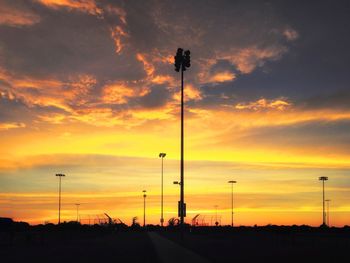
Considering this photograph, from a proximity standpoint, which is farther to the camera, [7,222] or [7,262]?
[7,222]

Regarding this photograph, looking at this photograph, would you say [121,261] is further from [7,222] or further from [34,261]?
[7,222]

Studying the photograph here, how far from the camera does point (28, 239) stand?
188 ft

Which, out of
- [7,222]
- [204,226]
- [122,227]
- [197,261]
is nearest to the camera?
[197,261]

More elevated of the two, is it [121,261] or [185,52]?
[185,52]

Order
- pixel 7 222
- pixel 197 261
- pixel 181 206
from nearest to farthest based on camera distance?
pixel 197 261, pixel 181 206, pixel 7 222

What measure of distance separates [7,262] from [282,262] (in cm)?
1489

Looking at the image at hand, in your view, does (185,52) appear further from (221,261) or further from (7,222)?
(7,222)

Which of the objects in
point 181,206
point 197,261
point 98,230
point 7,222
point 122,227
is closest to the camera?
Result: point 197,261

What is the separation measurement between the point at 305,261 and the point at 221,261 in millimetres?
5374

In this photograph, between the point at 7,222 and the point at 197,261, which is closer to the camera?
the point at 197,261

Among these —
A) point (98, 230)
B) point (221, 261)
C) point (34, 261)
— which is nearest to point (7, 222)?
point (98, 230)

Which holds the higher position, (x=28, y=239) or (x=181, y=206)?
(x=181, y=206)

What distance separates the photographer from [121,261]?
2725 centimetres

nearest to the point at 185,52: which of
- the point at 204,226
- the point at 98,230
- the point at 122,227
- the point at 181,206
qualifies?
the point at 181,206
